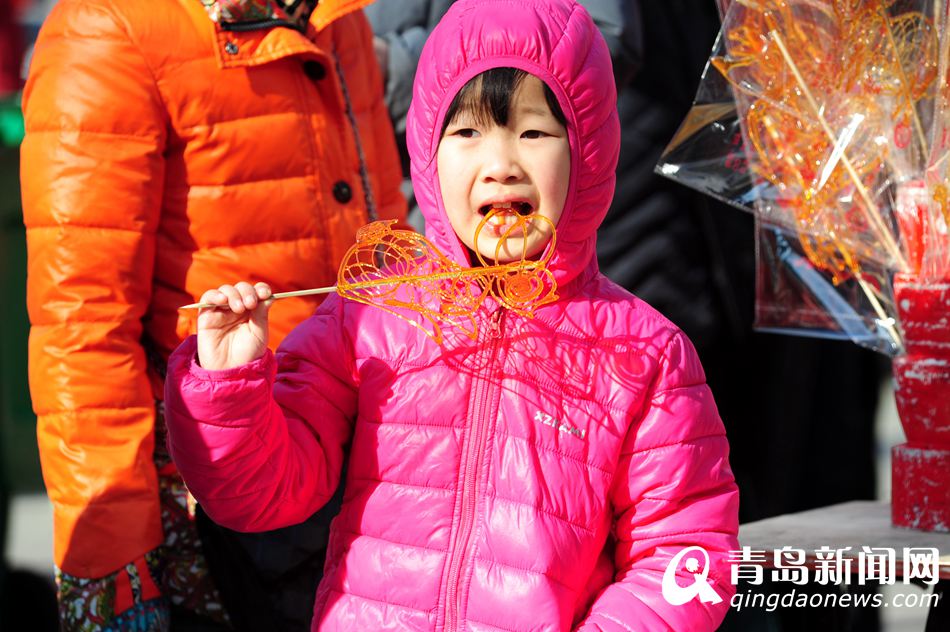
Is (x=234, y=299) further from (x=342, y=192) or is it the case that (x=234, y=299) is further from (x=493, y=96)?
(x=342, y=192)

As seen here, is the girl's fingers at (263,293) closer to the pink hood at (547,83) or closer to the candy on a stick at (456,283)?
the candy on a stick at (456,283)

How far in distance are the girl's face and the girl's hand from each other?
0.34 m

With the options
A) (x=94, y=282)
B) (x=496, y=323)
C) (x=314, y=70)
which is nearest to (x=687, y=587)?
(x=496, y=323)

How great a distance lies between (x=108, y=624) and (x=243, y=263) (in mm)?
698

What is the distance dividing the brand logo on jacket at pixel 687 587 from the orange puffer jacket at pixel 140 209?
0.96m

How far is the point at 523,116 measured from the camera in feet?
6.20

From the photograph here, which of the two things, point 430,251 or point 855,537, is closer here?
point 430,251

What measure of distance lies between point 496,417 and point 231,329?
1.36 ft

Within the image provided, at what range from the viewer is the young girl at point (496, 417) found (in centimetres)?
181

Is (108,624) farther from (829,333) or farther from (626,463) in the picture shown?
(829,333)

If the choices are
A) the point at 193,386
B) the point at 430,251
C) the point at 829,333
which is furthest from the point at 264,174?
the point at 829,333

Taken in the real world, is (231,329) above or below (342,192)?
below

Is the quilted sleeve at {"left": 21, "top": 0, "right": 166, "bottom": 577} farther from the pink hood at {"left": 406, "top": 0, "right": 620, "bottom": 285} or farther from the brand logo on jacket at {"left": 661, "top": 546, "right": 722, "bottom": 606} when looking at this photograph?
the brand logo on jacket at {"left": 661, "top": 546, "right": 722, "bottom": 606}

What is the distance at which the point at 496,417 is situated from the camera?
1.90 metres
